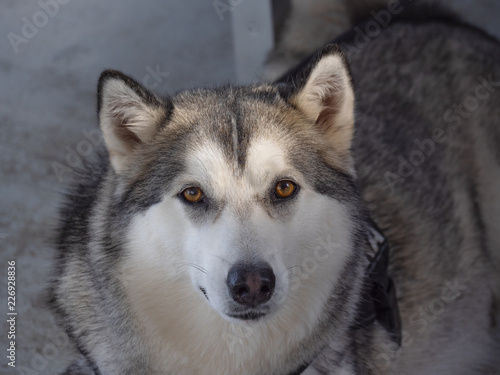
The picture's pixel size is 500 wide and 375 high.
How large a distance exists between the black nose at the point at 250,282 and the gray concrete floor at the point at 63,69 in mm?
2307

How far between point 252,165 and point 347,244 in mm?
524

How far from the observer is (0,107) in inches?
198

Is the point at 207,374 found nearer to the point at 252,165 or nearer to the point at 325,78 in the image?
the point at 252,165

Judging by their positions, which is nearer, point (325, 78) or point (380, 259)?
point (325, 78)

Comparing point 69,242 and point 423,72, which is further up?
point 423,72

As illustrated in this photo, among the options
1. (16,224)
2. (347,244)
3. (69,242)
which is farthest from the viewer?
(16,224)

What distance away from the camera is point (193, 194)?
2.32 meters

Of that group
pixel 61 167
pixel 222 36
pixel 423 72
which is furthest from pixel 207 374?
pixel 222 36
